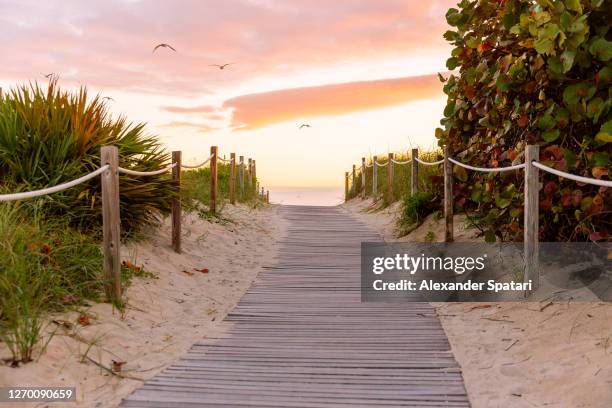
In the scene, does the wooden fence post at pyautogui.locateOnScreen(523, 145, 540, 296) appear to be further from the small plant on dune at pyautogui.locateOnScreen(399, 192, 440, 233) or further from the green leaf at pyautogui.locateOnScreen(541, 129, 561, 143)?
the small plant on dune at pyautogui.locateOnScreen(399, 192, 440, 233)

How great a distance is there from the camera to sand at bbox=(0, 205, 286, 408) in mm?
4289

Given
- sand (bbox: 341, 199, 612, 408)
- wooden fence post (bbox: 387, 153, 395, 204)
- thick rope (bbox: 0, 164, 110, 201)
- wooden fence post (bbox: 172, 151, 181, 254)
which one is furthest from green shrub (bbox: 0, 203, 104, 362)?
wooden fence post (bbox: 387, 153, 395, 204)

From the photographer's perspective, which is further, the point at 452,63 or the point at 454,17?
the point at 452,63

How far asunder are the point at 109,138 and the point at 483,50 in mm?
4494

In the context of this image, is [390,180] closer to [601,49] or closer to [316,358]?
[601,49]

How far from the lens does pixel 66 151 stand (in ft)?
23.6

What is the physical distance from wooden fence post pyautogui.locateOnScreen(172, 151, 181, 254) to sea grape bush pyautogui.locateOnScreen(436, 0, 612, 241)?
3.69 meters

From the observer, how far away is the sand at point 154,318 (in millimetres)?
4289

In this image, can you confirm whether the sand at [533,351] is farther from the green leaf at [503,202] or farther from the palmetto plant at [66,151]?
the palmetto plant at [66,151]

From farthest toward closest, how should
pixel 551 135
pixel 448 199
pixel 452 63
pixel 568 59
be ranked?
pixel 448 199
pixel 452 63
pixel 551 135
pixel 568 59

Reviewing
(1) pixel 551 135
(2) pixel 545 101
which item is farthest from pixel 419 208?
(1) pixel 551 135

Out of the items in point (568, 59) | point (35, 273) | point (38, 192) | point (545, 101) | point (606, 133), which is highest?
point (568, 59)

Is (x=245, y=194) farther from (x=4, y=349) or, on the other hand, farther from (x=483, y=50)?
(x=4, y=349)

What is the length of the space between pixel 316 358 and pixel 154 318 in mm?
1833
